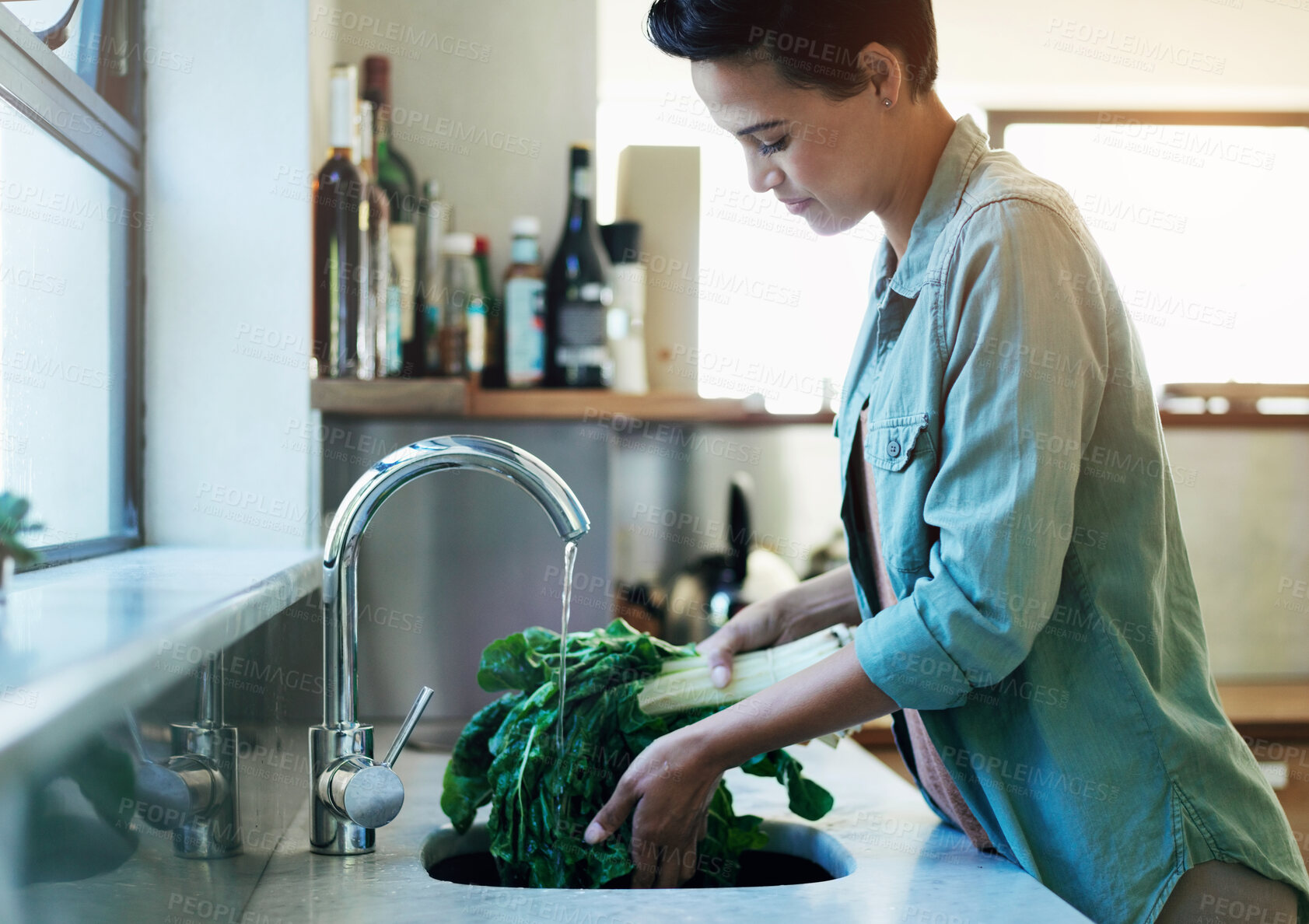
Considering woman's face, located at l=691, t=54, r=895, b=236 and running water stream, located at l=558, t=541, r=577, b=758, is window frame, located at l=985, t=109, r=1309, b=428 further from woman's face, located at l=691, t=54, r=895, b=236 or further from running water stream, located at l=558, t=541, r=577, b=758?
running water stream, located at l=558, t=541, r=577, b=758

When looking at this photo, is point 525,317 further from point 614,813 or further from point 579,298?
point 614,813

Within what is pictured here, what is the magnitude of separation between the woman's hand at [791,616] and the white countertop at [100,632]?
430mm

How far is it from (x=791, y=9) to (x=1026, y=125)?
72.7 inches

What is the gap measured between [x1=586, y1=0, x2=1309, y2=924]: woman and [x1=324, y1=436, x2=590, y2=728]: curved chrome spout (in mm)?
212

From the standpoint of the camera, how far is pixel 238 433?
1.37 meters

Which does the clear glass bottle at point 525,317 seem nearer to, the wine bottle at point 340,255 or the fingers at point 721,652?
the wine bottle at point 340,255

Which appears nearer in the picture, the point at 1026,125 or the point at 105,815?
the point at 105,815

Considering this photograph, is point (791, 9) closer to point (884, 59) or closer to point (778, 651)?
point (884, 59)

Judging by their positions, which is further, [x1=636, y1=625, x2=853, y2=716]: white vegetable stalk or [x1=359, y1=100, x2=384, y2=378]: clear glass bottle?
[x1=359, y1=100, x2=384, y2=378]: clear glass bottle

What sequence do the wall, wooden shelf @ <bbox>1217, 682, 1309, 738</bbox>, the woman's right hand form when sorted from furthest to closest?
1. wooden shelf @ <bbox>1217, 682, 1309, 738</bbox>
2. the wall
3. the woman's right hand

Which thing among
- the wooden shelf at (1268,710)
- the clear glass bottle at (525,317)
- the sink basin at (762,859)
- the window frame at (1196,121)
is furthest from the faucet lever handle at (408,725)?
the window frame at (1196,121)

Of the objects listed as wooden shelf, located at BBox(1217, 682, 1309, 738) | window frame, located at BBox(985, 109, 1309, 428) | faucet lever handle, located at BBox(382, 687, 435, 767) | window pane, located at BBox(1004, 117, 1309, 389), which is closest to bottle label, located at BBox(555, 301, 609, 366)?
faucet lever handle, located at BBox(382, 687, 435, 767)

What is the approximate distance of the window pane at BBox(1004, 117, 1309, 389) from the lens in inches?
99.6

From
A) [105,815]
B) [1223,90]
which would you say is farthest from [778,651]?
[1223,90]
